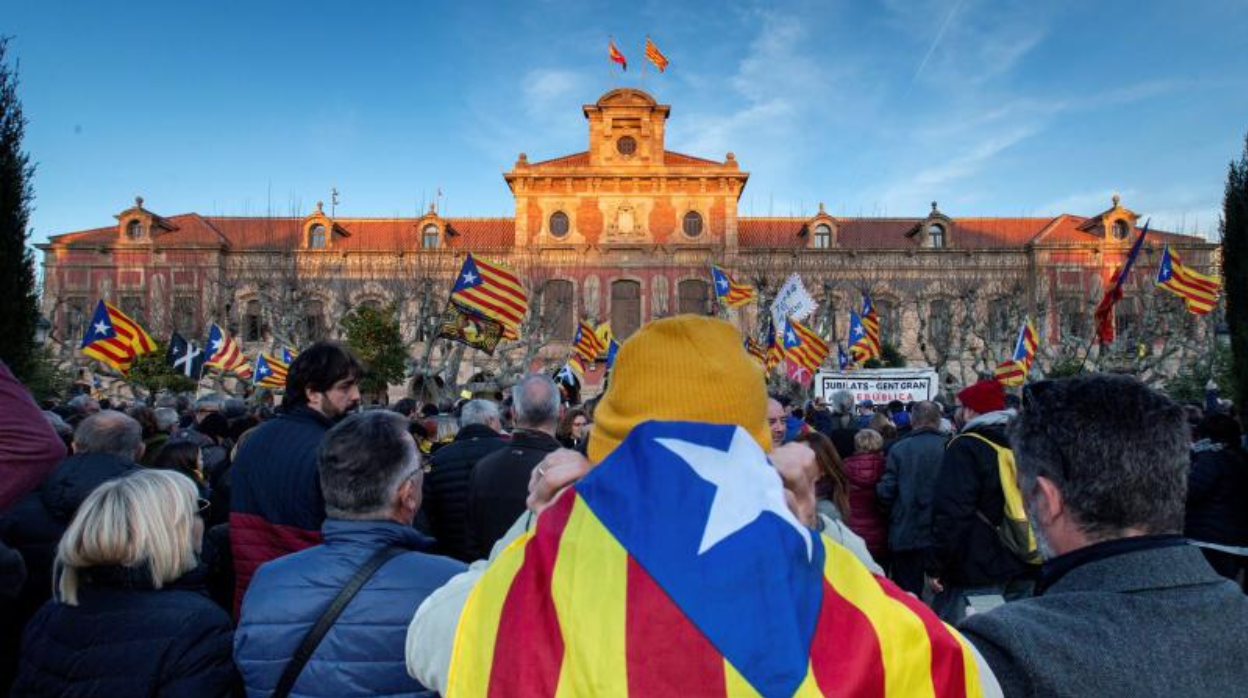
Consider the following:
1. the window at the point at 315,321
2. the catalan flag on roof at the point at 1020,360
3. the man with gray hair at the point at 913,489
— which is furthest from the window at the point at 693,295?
the man with gray hair at the point at 913,489

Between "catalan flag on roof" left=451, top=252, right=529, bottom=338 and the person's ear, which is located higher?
"catalan flag on roof" left=451, top=252, right=529, bottom=338

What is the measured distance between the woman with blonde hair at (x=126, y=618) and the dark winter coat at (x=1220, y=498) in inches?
231

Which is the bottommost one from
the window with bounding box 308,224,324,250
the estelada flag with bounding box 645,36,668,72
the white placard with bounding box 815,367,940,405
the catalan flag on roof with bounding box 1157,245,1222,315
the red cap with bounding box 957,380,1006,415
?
the white placard with bounding box 815,367,940,405

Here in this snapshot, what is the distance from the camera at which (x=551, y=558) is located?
4.54 feet

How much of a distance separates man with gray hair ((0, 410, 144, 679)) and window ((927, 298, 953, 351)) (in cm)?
2817

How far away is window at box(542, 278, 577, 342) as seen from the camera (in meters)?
37.0

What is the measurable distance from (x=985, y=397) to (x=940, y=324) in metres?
31.9

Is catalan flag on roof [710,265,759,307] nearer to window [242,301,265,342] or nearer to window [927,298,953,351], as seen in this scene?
window [927,298,953,351]

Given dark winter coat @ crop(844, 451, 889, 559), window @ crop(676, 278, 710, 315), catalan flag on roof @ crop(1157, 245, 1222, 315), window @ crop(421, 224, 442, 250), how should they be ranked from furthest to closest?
window @ crop(421, 224, 442, 250) < window @ crop(676, 278, 710, 315) < catalan flag on roof @ crop(1157, 245, 1222, 315) < dark winter coat @ crop(844, 451, 889, 559)

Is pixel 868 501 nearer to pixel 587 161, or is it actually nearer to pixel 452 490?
pixel 452 490

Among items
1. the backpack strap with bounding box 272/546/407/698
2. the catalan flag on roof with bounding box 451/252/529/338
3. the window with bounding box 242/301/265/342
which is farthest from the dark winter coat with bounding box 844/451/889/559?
the window with bounding box 242/301/265/342

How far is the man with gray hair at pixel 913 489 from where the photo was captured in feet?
19.9

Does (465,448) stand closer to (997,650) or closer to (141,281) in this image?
(997,650)

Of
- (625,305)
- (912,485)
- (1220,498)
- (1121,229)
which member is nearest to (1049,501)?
(912,485)
